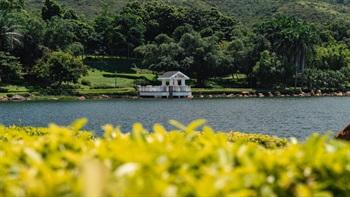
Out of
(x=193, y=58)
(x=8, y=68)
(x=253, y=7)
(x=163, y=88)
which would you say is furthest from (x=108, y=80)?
(x=253, y=7)

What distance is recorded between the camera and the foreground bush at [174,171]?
2.01 metres

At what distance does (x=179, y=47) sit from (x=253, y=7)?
343 ft

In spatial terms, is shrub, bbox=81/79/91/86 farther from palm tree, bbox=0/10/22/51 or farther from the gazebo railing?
palm tree, bbox=0/10/22/51

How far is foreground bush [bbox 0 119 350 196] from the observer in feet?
6.60

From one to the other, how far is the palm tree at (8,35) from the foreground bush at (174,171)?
216ft

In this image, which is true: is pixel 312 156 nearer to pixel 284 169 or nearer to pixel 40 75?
pixel 284 169

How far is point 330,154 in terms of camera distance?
2670 millimetres

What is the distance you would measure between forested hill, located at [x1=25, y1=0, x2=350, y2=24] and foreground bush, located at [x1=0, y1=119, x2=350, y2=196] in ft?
468

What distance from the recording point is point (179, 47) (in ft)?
250

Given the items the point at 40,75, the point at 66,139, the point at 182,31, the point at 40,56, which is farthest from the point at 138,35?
the point at 66,139

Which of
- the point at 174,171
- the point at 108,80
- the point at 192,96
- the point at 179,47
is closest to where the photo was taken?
the point at 174,171

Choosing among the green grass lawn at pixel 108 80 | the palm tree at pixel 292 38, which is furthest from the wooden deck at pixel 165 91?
the palm tree at pixel 292 38

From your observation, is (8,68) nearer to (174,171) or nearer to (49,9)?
(49,9)

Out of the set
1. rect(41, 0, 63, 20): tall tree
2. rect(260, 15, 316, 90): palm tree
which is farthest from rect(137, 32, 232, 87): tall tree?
rect(41, 0, 63, 20): tall tree
